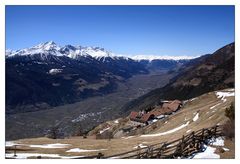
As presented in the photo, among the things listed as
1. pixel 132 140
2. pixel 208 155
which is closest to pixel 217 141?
pixel 208 155

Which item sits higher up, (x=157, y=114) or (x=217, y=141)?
(x=157, y=114)

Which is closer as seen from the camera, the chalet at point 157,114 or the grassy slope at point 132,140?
the grassy slope at point 132,140

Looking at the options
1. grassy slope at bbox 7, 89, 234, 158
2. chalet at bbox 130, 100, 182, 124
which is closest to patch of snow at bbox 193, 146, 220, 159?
grassy slope at bbox 7, 89, 234, 158

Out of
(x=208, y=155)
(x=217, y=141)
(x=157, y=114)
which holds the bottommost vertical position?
(x=208, y=155)

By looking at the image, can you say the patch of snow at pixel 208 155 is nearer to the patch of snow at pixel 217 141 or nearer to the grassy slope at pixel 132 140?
the patch of snow at pixel 217 141

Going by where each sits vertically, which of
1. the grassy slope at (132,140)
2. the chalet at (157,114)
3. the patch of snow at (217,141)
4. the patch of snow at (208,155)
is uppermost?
the chalet at (157,114)

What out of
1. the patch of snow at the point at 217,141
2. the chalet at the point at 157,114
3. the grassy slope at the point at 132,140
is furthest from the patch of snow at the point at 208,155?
the chalet at the point at 157,114

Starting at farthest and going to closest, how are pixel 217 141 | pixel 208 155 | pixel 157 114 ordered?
pixel 157 114
pixel 217 141
pixel 208 155

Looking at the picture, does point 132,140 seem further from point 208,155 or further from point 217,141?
point 208,155
